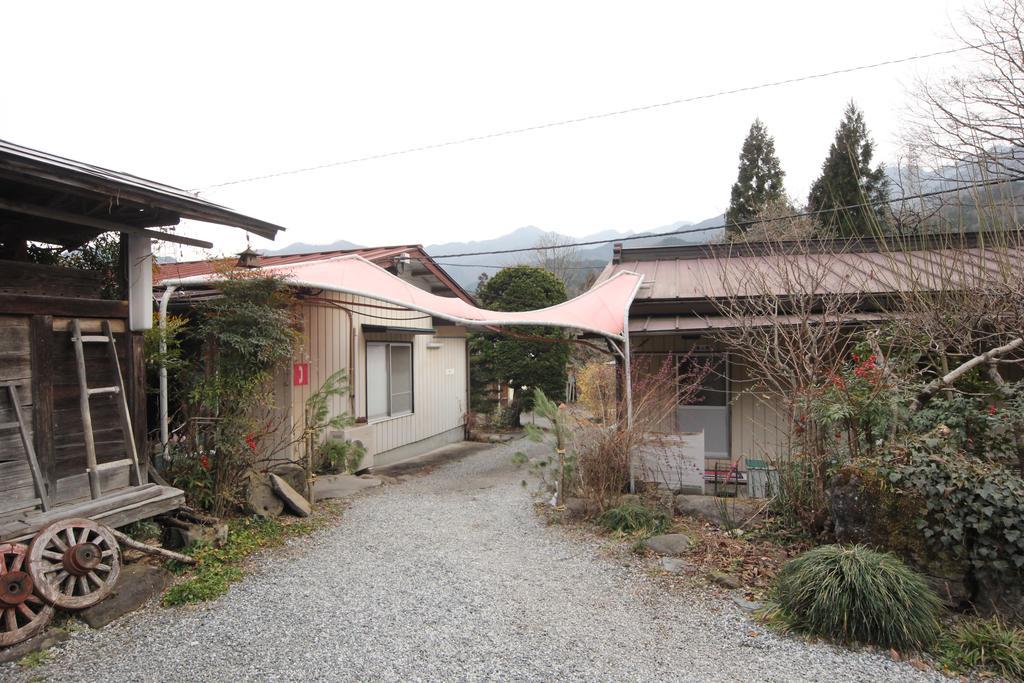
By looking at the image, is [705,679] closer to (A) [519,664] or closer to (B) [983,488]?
(A) [519,664]

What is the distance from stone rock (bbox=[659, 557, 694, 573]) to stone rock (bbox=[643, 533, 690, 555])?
6.2 inches

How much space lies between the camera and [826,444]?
556 centimetres

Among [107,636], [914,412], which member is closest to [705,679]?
[914,412]

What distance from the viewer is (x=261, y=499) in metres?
6.47

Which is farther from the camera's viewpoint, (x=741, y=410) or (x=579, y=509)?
(x=741, y=410)

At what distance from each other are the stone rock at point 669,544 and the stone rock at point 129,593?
4050mm

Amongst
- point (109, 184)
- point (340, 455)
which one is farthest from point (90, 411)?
point (340, 455)

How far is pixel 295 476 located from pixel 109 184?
4.05m

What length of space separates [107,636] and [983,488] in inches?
229

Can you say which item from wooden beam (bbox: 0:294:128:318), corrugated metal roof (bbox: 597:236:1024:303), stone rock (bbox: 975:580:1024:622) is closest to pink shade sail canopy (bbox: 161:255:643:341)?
corrugated metal roof (bbox: 597:236:1024:303)

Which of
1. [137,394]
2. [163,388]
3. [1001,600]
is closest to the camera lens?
[1001,600]

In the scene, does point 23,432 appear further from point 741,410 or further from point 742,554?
point 741,410

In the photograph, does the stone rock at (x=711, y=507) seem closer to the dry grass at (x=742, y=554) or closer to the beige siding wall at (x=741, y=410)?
the dry grass at (x=742, y=554)

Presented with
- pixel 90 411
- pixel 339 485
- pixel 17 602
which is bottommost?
pixel 339 485
